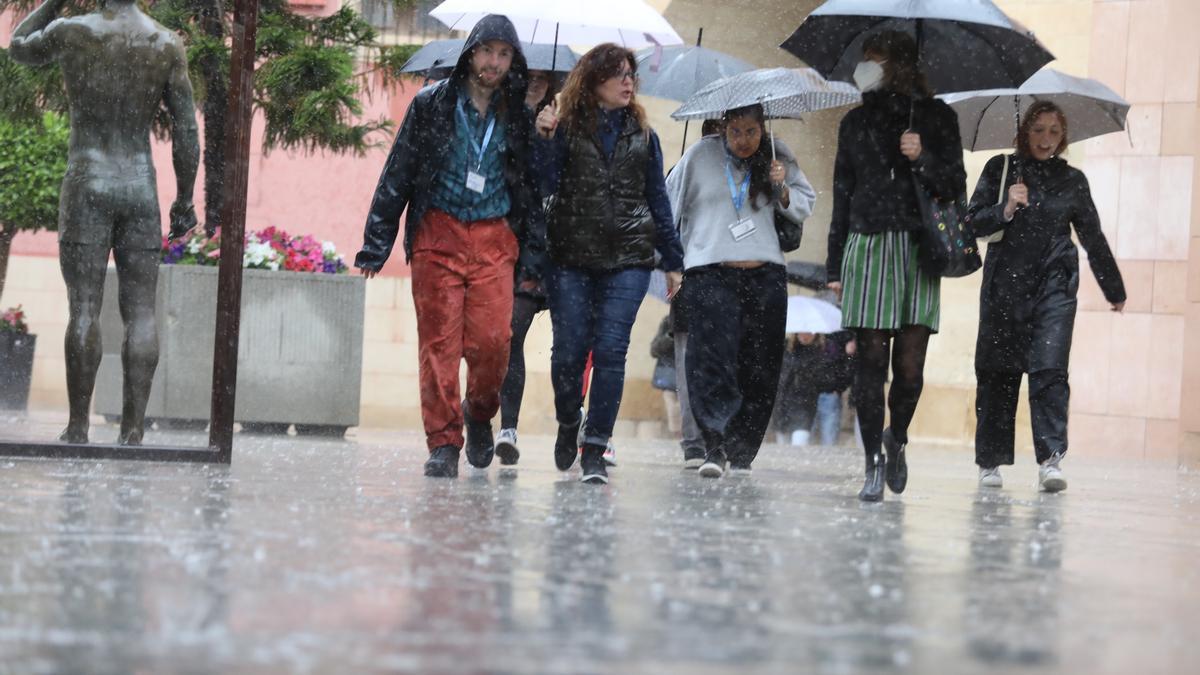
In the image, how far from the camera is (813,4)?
2197cm

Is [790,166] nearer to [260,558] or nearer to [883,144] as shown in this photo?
[883,144]

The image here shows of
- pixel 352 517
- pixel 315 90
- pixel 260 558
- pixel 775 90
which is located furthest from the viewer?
pixel 315 90

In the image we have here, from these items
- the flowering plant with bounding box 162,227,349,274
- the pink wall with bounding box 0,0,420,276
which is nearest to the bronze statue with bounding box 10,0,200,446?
the flowering plant with bounding box 162,227,349,274

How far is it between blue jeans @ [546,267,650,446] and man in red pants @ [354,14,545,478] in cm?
26

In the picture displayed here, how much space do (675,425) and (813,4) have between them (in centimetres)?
494

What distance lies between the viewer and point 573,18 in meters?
9.30

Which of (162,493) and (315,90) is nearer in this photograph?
(162,493)

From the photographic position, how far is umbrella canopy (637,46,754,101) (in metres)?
11.9

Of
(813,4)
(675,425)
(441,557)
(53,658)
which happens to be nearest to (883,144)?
(441,557)

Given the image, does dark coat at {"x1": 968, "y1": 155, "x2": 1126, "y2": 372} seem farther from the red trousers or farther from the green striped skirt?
the red trousers

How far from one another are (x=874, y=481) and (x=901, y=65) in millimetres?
1723

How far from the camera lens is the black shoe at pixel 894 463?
8.54 metres

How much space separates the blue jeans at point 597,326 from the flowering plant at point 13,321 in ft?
29.1

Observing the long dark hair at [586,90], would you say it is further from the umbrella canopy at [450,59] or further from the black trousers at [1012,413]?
the black trousers at [1012,413]
